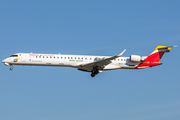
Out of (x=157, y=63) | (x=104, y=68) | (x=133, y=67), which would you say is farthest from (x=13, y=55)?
(x=157, y=63)

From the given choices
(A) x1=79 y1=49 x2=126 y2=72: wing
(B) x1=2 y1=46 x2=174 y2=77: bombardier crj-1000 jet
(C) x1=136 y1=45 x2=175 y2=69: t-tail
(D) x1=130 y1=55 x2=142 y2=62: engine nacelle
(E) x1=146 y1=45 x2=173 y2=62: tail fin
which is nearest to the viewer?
(A) x1=79 y1=49 x2=126 y2=72: wing

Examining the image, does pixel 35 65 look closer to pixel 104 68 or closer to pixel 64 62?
pixel 64 62

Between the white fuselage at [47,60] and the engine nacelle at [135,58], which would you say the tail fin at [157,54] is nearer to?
the engine nacelle at [135,58]

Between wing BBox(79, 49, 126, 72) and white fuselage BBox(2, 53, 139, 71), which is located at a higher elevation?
white fuselage BBox(2, 53, 139, 71)

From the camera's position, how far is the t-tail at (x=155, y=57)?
53.0 m

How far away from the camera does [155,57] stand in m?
53.5

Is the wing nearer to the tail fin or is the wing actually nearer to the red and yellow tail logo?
the red and yellow tail logo

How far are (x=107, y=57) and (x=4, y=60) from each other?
583 inches

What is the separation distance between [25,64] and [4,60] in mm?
3094

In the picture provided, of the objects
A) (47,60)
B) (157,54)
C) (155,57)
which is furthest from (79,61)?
(157,54)

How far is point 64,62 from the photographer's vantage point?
50312 mm

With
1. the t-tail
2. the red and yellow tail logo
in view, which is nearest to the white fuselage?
the t-tail

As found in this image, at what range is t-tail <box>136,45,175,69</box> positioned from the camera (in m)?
53.0

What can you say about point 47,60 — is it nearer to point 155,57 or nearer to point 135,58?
point 135,58
